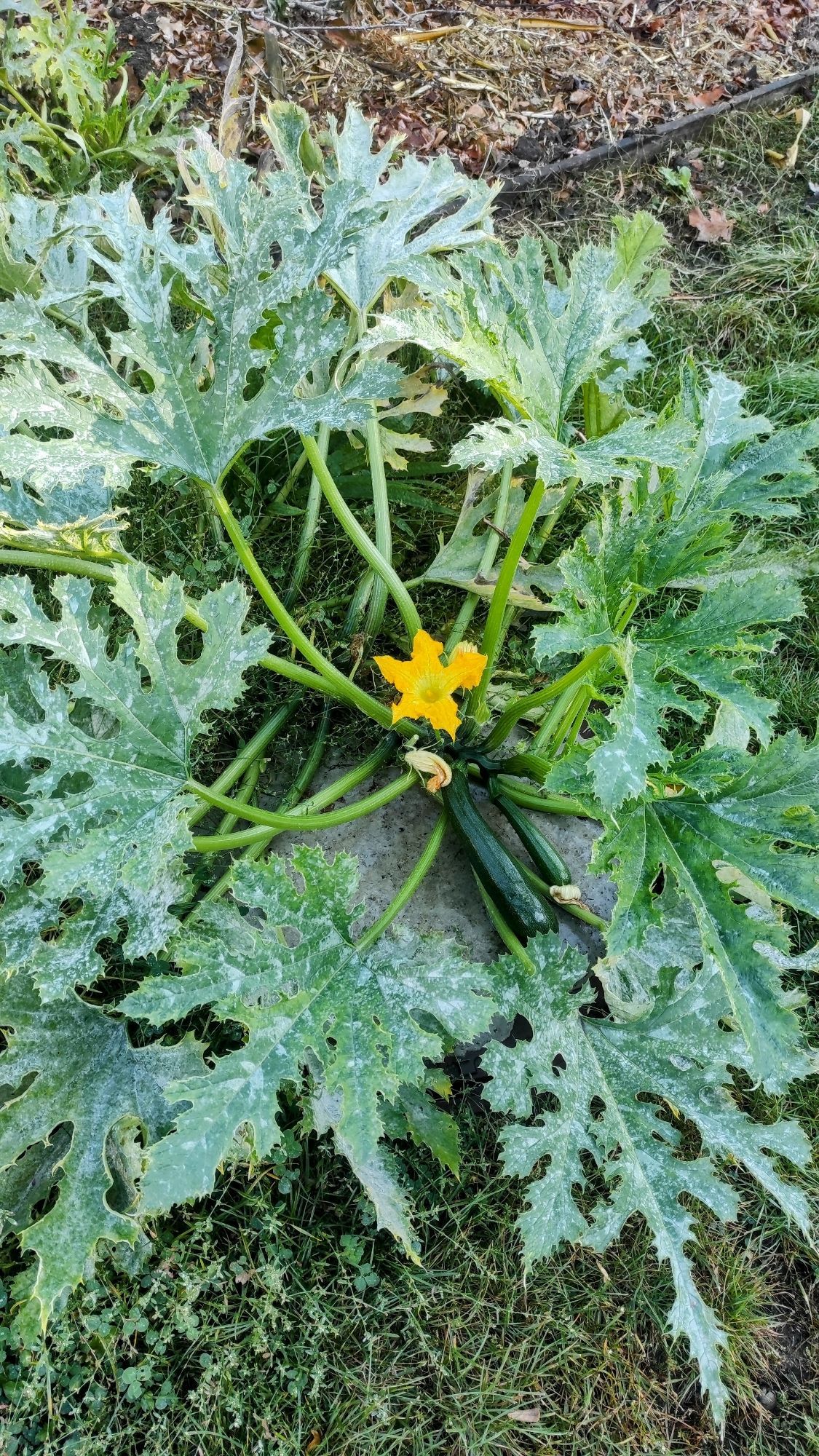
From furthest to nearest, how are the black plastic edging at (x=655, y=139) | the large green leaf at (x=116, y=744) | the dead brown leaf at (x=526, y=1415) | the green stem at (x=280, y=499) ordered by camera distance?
the black plastic edging at (x=655, y=139) → the green stem at (x=280, y=499) → the dead brown leaf at (x=526, y=1415) → the large green leaf at (x=116, y=744)

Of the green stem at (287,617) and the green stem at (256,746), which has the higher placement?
the green stem at (287,617)

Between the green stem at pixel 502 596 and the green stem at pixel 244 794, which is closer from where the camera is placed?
the green stem at pixel 502 596

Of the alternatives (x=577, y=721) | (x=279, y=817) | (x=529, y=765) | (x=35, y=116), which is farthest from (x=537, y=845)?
(x=35, y=116)

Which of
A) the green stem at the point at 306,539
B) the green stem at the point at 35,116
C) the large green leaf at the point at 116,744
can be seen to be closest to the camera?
the large green leaf at the point at 116,744

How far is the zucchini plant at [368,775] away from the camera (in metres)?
1.69

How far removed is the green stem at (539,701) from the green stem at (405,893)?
245 mm

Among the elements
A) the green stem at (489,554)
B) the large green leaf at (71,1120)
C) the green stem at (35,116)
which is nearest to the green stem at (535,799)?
the green stem at (489,554)

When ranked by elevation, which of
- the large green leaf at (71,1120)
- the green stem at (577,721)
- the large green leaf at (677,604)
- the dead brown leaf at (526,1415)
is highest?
the large green leaf at (677,604)

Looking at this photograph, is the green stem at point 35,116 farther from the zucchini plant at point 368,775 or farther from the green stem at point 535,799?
the green stem at point 535,799

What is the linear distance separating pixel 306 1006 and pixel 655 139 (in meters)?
3.33

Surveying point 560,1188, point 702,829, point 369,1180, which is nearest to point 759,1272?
point 560,1188

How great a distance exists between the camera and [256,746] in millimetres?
2494

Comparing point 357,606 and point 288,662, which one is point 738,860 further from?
point 357,606

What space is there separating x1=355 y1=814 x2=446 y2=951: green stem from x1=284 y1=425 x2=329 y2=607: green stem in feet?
2.49
